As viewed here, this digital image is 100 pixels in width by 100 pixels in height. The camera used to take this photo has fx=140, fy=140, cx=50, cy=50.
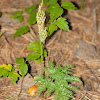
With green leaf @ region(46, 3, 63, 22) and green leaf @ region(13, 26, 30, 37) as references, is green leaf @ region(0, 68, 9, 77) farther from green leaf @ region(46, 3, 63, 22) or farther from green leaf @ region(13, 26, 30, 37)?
green leaf @ region(46, 3, 63, 22)

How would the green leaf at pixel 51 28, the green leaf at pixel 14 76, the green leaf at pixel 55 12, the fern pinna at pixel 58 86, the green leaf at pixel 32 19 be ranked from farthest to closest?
the green leaf at pixel 32 19 → the green leaf at pixel 51 28 → the green leaf at pixel 55 12 → the green leaf at pixel 14 76 → the fern pinna at pixel 58 86

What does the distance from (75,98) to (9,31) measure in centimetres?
172

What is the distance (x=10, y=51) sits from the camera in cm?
234

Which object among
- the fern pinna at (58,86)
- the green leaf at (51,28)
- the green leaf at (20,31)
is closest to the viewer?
the fern pinna at (58,86)

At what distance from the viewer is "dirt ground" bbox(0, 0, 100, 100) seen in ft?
6.14

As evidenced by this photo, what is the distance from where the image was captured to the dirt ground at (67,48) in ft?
6.14

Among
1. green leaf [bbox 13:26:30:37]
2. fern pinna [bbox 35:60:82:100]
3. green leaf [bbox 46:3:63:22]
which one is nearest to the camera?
fern pinna [bbox 35:60:82:100]

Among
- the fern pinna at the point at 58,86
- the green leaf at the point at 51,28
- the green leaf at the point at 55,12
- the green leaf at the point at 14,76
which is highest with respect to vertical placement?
the green leaf at the point at 55,12

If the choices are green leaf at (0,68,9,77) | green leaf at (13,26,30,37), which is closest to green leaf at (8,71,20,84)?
green leaf at (0,68,9,77)

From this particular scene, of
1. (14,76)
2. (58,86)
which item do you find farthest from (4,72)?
(58,86)

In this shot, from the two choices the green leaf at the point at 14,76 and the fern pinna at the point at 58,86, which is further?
the green leaf at the point at 14,76

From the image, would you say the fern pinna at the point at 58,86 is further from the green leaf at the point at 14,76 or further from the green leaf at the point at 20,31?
the green leaf at the point at 20,31

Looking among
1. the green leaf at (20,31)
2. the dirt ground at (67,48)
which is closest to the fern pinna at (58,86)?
the dirt ground at (67,48)

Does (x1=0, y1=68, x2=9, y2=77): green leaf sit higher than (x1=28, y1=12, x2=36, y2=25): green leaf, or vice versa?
(x1=28, y1=12, x2=36, y2=25): green leaf
